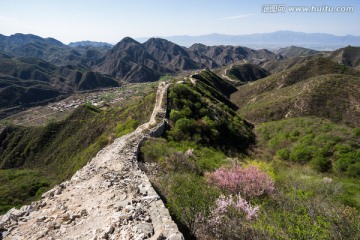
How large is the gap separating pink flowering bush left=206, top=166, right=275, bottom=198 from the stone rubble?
338 cm

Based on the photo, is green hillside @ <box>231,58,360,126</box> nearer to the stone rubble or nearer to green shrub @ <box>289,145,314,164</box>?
green shrub @ <box>289,145,314,164</box>

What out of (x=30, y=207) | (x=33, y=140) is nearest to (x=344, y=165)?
(x=30, y=207)

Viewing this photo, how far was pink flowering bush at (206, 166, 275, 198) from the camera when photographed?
36.9 ft

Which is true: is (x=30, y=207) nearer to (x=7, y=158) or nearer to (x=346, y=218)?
(x=346, y=218)

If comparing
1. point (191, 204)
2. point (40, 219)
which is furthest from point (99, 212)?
point (191, 204)

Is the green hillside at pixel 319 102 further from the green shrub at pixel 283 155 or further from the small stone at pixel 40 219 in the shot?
the small stone at pixel 40 219

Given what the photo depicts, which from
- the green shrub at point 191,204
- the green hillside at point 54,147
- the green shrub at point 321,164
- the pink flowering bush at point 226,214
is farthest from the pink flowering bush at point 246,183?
the green hillside at point 54,147

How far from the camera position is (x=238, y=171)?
12359 millimetres

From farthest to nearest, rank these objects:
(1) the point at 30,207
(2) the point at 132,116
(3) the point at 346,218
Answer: (2) the point at 132,116
(1) the point at 30,207
(3) the point at 346,218

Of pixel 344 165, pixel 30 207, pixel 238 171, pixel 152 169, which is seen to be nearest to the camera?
pixel 30 207

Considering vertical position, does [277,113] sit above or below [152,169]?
below

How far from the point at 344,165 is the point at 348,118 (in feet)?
105

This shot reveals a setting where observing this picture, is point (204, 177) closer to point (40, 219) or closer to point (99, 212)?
point (99, 212)

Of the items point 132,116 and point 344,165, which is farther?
point 132,116
